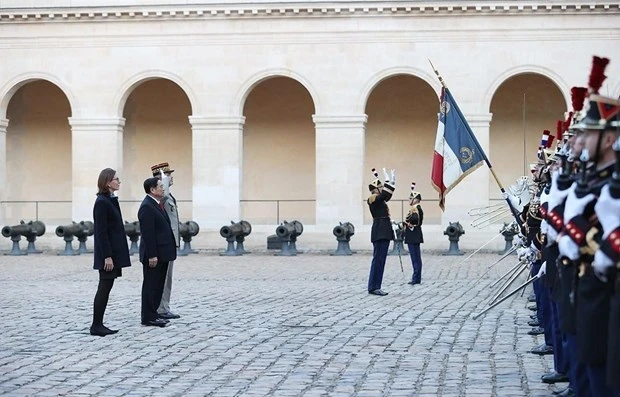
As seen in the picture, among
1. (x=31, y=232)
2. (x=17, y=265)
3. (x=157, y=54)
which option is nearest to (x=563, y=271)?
(x=17, y=265)

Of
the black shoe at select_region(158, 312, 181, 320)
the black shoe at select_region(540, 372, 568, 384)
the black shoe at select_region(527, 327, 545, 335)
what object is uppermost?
the black shoe at select_region(158, 312, 181, 320)

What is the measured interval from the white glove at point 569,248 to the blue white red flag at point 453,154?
Result: 10115 mm

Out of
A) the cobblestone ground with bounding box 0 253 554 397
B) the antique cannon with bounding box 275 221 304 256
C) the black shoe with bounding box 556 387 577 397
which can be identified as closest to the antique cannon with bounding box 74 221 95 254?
the antique cannon with bounding box 275 221 304 256

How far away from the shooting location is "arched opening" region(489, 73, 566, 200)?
3675 centimetres

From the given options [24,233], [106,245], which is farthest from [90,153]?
[106,245]

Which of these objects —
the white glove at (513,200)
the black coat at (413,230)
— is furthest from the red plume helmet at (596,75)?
the black coat at (413,230)

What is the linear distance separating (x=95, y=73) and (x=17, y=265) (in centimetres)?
1063

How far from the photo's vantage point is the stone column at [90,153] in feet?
115

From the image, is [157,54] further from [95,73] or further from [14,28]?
[14,28]

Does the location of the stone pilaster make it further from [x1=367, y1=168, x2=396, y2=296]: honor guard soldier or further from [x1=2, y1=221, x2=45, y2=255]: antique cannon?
[x1=367, y1=168, x2=396, y2=296]: honor guard soldier

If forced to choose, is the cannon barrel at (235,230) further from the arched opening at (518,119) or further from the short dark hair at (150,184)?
the short dark hair at (150,184)

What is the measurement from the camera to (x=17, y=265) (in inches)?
1024

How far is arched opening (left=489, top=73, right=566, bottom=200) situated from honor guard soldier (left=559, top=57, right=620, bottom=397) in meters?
30.5

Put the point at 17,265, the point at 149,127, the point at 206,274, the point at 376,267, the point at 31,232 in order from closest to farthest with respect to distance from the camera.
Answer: the point at 376,267
the point at 206,274
the point at 17,265
the point at 31,232
the point at 149,127
